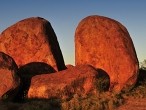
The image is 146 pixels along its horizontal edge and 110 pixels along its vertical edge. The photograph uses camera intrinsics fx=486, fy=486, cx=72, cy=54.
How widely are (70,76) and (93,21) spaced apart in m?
5.06

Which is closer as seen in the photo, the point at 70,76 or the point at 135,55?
the point at 70,76

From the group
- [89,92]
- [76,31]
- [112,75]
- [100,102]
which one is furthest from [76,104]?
[76,31]

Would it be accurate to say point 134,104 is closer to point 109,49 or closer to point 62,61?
point 109,49

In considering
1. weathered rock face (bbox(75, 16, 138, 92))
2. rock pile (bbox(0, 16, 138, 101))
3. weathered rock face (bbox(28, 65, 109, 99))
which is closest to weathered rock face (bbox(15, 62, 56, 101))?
rock pile (bbox(0, 16, 138, 101))

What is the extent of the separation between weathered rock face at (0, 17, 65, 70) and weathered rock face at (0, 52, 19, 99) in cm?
374

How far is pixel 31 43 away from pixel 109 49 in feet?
15.5

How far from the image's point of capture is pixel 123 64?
90.7 ft

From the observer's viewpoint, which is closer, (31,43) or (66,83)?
(66,83)

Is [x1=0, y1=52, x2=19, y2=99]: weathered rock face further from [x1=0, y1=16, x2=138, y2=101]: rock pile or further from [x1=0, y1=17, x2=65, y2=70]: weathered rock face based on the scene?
[x1=0, y1=17, x2=65, y2=70]: weathered rock face

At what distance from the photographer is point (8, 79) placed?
2497 cm

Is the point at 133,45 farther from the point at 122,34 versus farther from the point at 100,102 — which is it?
the point at 100,102

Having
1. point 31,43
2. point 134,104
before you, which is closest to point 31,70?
point 31,43

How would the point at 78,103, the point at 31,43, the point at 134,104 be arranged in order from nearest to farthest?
the point at 78,103, the point at 134,104, the point at 31,43

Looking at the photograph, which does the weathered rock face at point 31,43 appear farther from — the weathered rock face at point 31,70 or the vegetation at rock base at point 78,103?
the vegetation at rock base at point 78,103
